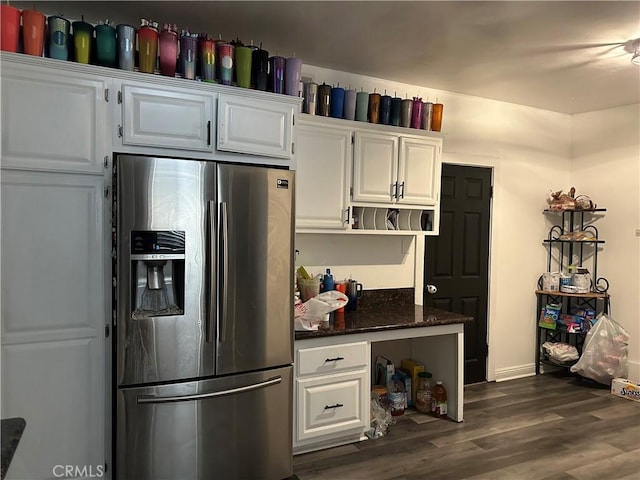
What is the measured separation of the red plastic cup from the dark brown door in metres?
3.12

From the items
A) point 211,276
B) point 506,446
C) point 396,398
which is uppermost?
point 211,276

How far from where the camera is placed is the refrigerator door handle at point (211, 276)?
2.31 m

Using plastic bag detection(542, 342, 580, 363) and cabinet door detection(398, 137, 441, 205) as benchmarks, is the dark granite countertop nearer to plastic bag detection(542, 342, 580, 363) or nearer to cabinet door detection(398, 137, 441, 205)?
cabinet door detection(398, 137, 441, 205)

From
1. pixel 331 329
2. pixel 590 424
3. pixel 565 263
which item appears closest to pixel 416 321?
pixel 331 329

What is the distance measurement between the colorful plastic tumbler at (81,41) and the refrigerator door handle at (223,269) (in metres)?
0.96

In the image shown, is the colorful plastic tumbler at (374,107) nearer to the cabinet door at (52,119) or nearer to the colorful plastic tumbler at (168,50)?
the colorful plastic tumbler at (168,50)

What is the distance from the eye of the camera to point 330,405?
291 cm

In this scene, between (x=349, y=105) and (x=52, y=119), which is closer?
(x=52, y=119)

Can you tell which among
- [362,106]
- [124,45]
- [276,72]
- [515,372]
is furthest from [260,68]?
[515,372]

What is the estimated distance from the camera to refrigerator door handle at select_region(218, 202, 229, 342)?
234 centimetres

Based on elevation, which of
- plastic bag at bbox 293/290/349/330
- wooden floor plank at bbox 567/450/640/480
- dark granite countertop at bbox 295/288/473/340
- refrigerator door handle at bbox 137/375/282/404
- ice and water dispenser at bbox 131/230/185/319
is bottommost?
wooden floor plank at bbox 567/450/640/480

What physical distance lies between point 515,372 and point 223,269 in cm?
346

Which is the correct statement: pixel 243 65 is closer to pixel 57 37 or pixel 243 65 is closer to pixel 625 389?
pixel 57 37

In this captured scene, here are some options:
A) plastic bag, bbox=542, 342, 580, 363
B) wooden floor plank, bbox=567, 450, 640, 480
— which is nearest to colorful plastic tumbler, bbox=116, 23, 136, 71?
wooden floor plank, bbox=567, 450, 640, 480
